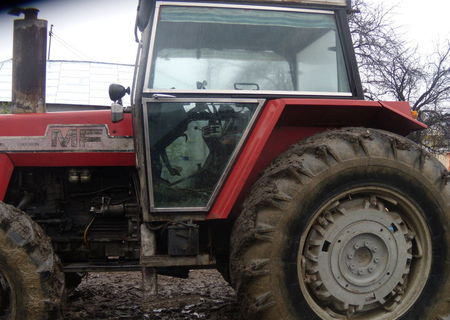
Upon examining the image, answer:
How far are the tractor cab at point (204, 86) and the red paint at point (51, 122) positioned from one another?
419 mm

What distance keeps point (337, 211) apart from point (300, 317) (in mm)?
660

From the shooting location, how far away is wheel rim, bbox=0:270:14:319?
2801 mm

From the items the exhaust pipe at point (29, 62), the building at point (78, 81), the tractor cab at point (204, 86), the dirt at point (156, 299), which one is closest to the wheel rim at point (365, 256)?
the tractor cab at point (204, 86)

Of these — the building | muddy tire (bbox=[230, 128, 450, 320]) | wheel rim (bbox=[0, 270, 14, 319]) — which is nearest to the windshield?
muddy tire (bbox=[230, 128, 450, 320])

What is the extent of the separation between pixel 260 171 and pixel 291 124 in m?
0.37

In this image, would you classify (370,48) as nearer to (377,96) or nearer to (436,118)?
(377,96)

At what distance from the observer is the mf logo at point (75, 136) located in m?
3.34

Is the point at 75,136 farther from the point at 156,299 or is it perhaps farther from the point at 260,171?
the point at 156,299

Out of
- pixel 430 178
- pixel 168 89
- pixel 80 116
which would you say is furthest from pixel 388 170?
pixel 80 116

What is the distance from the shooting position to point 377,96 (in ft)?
43.5

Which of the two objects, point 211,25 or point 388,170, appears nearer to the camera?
point 388,170

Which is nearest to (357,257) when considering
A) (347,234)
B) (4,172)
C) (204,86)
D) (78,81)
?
(347,234)

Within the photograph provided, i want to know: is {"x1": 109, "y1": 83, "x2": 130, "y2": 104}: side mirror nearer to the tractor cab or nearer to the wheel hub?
the tractor cab

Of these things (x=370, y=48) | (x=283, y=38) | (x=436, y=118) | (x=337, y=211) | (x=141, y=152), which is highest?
(x=370, y=48)
